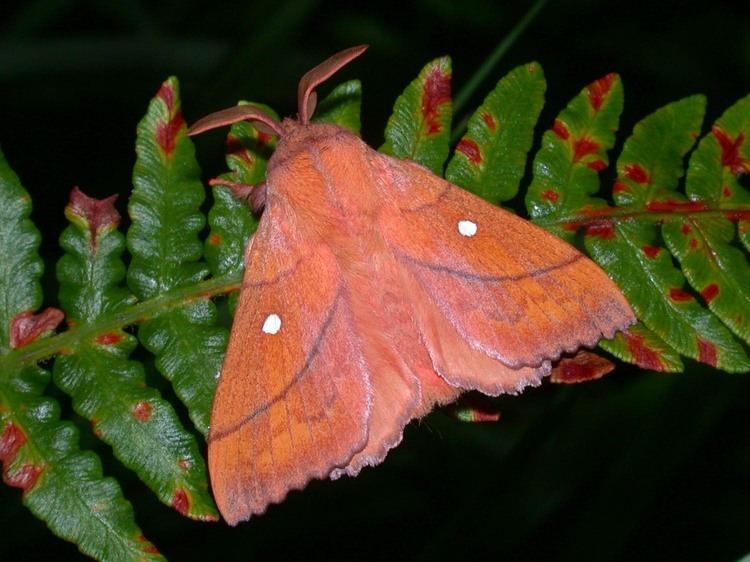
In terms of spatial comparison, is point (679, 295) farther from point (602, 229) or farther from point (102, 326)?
point (102, 326)

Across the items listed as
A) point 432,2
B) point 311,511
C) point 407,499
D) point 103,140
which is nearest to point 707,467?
point 407,499

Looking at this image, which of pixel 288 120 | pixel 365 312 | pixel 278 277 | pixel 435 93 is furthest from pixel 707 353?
pixel 288 120

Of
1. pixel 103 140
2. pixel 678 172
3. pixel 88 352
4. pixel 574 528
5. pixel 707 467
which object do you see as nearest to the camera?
pixel 88 352

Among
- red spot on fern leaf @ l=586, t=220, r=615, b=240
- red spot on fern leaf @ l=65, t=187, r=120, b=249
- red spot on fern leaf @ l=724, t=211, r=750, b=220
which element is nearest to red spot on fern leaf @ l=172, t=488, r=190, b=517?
red spot on fern leaf @ l=65, t=187, r=120, b=249

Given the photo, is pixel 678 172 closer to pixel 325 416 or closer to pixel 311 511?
pixel 325 416

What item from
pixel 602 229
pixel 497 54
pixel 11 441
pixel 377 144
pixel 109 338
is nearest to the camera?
pixel 11 441

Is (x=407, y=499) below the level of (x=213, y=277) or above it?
below
